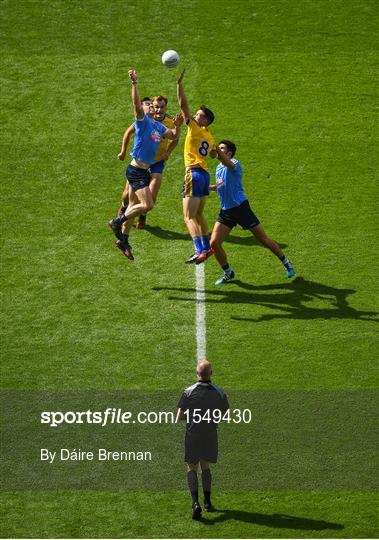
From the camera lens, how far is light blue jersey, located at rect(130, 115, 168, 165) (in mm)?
20250

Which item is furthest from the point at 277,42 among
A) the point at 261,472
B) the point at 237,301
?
the point at 261,472

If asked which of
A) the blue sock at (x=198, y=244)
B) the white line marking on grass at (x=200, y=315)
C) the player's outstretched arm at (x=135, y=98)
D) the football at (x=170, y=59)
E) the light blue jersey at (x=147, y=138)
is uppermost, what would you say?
the football at (x=170, y=59)

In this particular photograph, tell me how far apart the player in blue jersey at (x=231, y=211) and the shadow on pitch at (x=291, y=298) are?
0.51 metres

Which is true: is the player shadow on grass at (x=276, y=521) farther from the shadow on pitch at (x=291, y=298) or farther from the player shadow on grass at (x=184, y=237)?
the player shadow on grass at (x=184, y=237)

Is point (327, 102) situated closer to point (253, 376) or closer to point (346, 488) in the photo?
point (253, 376)

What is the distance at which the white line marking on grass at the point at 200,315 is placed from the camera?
18719 millimetres

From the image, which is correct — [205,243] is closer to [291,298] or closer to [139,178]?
[139,178]

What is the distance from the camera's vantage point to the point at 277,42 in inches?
1014

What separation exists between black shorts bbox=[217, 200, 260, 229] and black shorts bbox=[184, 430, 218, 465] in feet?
16.4

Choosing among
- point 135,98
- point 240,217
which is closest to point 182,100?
point 135,98

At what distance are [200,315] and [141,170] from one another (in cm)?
253

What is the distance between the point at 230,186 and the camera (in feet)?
64.8

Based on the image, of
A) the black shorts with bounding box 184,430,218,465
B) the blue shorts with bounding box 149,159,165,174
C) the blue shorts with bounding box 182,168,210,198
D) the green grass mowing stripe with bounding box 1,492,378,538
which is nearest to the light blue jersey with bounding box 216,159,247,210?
the blue shorts with bounding box 182,168,210,198

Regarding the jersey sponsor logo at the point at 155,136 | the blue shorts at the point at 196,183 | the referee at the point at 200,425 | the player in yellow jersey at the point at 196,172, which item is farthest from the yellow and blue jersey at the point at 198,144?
the referee at the point at 200,425
